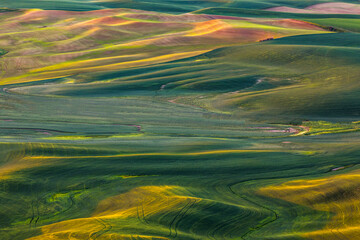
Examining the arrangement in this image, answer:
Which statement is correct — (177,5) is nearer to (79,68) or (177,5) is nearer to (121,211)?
(79,68)

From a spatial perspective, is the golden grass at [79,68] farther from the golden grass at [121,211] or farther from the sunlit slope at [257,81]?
the golden grass at [121,211]

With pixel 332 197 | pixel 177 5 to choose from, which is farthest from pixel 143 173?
pixel 177 5

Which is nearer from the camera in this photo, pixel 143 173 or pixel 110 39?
pixel 143 173

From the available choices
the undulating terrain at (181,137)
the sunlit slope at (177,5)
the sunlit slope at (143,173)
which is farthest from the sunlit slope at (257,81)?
the sunlit slope at (177,5)

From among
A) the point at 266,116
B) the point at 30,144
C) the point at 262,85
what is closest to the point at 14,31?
the point at 262,85

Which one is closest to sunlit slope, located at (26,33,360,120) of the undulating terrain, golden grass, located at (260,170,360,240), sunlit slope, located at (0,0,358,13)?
the undulating terrain
